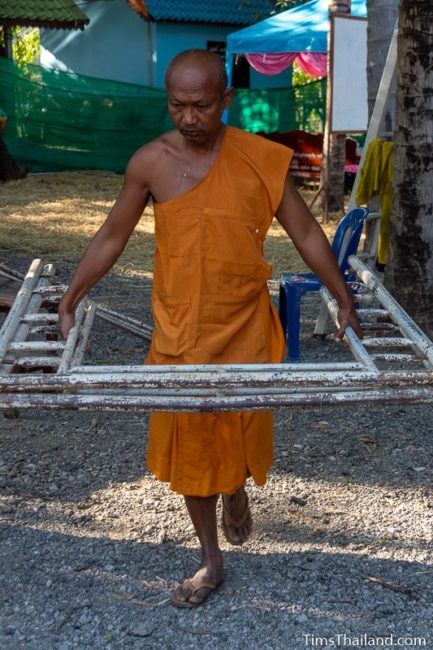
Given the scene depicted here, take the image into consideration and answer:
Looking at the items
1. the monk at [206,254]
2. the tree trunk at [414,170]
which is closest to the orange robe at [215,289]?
the monk at [206,254]

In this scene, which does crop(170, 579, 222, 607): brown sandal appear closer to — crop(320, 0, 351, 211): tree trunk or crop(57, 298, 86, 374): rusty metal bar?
crop(57, 298, 86, 374): rusty metal bar

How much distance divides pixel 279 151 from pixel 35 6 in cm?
920

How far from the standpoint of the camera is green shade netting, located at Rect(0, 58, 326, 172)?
51.9 feet

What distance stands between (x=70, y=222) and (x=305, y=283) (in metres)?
6.15

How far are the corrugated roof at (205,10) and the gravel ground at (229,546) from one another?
14.3 metres

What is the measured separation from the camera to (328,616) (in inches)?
110

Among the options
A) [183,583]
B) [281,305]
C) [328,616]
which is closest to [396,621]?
[328,616]

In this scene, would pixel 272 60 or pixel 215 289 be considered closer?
pixel 215 289

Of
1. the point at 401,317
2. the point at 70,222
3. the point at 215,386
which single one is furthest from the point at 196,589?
the point at 70,222

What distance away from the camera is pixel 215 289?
9.05ft

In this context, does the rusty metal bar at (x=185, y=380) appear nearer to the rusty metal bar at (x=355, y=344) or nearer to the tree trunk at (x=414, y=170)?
the rusty metal bar at (x=355, y=344)

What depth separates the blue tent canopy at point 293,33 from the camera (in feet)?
43.8

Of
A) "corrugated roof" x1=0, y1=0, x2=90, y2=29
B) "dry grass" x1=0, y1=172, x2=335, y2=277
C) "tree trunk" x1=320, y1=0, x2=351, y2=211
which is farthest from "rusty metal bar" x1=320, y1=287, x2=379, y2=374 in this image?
"corrugated roof" x1=0, y1=0, x2=90, y2=29

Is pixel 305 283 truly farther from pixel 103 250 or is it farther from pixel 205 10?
pixel 205 10
